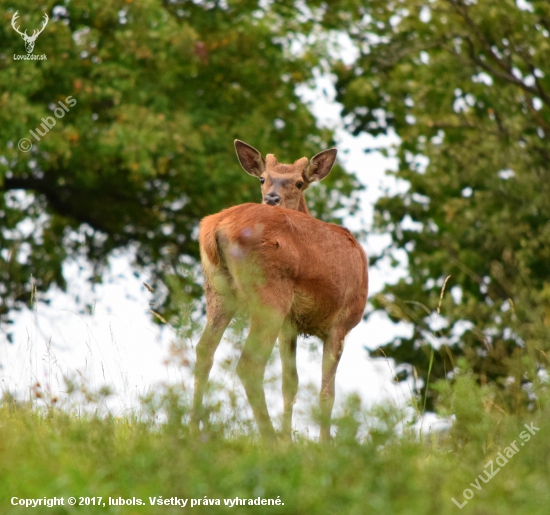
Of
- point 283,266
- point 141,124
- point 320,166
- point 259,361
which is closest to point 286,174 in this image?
point 320,166

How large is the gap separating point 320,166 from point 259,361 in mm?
4235

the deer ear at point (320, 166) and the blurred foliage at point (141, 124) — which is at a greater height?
the deer ear at point (320, 166)

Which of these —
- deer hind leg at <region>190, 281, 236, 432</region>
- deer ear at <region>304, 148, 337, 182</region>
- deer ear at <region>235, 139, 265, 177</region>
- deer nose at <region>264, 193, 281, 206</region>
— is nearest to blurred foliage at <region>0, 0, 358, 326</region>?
deer ear at <region>235, 139, 265, 177</region>

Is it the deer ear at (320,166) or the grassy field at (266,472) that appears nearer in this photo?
the grassy field at (266,472)

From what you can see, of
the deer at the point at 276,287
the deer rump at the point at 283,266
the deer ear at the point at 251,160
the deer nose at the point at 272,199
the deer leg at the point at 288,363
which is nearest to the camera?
the deer at the point at 276,287

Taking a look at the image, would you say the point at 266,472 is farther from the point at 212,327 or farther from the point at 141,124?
the point at 141,124

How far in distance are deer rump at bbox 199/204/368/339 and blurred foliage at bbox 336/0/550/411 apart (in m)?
7.32

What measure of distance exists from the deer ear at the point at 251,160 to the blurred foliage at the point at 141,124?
149 inches

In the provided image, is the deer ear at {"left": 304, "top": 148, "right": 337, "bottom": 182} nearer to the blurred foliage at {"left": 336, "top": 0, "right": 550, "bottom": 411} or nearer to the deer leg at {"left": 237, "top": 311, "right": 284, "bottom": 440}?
the deer leg at {"left": 237, "top": 311, "right": 284, "bottom": 440}

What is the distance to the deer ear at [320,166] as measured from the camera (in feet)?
29.4

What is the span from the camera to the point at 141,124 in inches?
541

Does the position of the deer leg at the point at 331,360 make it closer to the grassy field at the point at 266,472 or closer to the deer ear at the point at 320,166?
the grassy field at the point at 266,472

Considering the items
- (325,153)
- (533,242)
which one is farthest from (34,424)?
(533,242)

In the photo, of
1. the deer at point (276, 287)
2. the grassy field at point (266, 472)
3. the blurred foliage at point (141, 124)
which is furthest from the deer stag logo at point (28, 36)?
the grassy field at point (266, 472)
